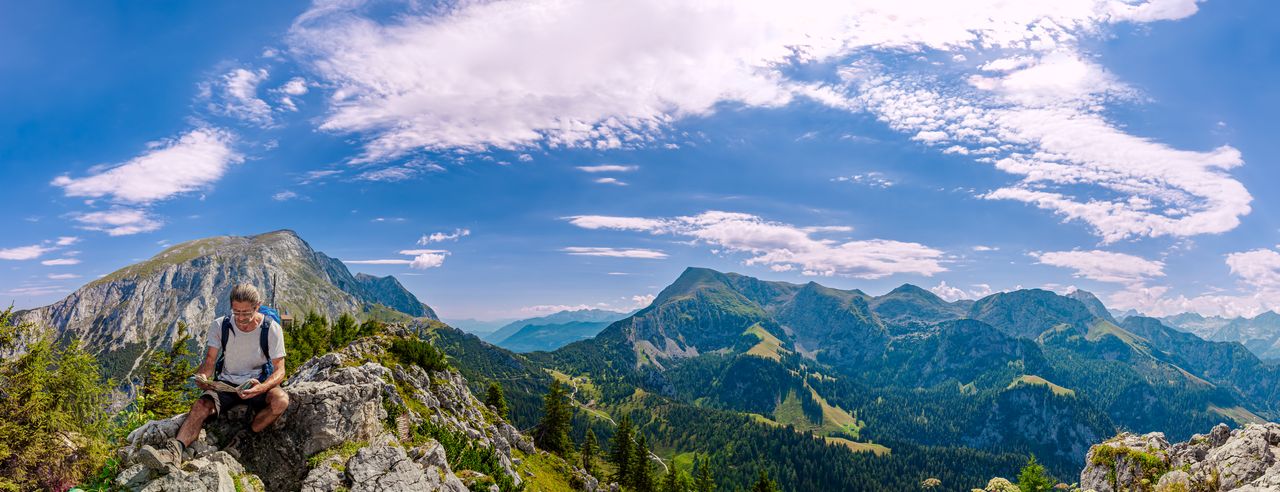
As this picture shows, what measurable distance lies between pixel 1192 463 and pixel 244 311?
166ft

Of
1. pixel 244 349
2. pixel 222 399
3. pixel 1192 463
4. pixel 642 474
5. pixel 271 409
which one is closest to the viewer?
pixel 244 349

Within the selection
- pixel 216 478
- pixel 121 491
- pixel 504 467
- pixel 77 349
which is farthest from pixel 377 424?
pixel 504 467

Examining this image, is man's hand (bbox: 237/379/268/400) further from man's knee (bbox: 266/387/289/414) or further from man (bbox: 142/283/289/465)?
man's knee (bbox: 266/387/289/414)

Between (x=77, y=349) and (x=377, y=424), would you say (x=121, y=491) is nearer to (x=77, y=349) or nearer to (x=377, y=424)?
(x=377, y=424)

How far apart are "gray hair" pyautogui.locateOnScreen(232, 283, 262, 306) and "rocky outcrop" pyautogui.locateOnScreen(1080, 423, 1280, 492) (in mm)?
36560

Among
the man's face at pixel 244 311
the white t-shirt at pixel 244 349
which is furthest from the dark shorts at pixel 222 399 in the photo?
the man's face at pixel 244 311

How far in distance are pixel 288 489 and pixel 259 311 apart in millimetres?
6817

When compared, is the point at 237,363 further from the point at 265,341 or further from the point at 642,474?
the point at 642,474

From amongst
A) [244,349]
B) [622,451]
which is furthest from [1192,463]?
[622,451]

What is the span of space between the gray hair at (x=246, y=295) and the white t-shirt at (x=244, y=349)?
848 millimetres

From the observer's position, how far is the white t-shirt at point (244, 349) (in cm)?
1403

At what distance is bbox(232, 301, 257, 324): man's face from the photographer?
1347 centimetres

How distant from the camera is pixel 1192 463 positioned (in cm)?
3244

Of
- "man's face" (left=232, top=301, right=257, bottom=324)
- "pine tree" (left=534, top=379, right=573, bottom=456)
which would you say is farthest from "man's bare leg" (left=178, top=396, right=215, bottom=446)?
"pine tree" (left=534, top=379, right=573, bottom=456)
